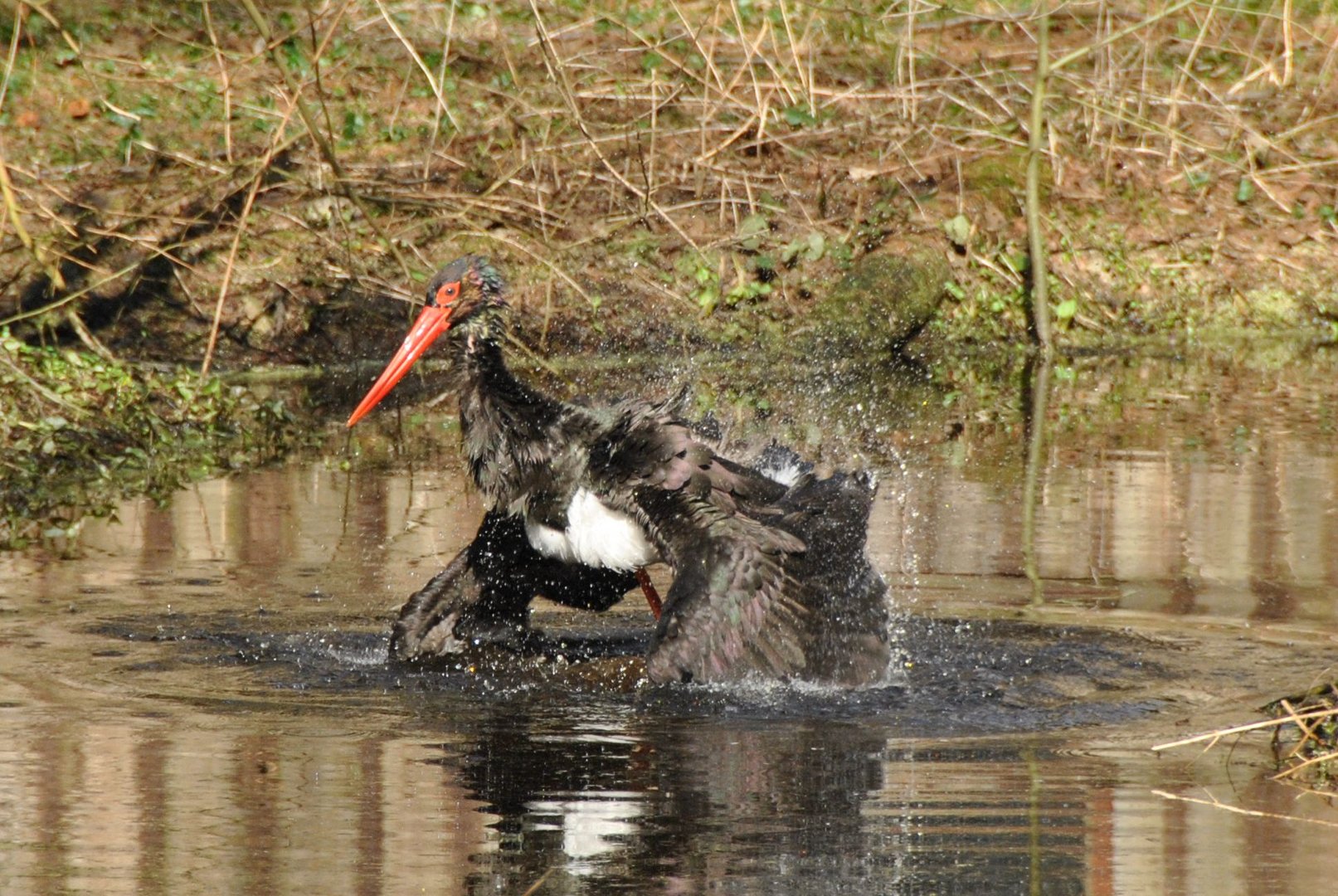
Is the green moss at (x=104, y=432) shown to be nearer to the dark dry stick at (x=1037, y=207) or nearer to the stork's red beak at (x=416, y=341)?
the stork's red beak at (x=416, y=341)

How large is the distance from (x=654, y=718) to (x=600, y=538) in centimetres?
79

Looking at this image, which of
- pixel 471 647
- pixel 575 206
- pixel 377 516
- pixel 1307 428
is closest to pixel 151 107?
pixel 575 206

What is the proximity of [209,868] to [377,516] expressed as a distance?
4.64 meters

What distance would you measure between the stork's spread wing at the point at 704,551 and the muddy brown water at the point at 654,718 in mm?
140

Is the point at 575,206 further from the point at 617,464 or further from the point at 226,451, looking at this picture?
the point at 617,464

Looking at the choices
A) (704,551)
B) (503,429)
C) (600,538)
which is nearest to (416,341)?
(503,429)

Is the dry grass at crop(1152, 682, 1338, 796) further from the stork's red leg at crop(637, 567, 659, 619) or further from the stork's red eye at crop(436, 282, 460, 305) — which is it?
the stork's red eye at crop(436, 282, 460, 305)

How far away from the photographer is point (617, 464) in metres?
6.39

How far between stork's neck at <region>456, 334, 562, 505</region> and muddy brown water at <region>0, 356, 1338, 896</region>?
0.59 m

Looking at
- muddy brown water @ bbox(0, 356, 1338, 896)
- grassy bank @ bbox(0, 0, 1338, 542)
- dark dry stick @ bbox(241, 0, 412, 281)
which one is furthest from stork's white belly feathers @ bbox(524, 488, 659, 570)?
grassy bank @ bbox(0, 0, 1338, 542)

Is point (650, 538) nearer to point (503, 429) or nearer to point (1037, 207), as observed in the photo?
point (503, 429)

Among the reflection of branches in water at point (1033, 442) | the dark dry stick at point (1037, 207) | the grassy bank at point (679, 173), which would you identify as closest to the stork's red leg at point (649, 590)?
the reflection of branches in water at point (1033, 442)

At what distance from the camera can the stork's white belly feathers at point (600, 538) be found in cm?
638

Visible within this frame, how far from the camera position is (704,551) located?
6074 mm
